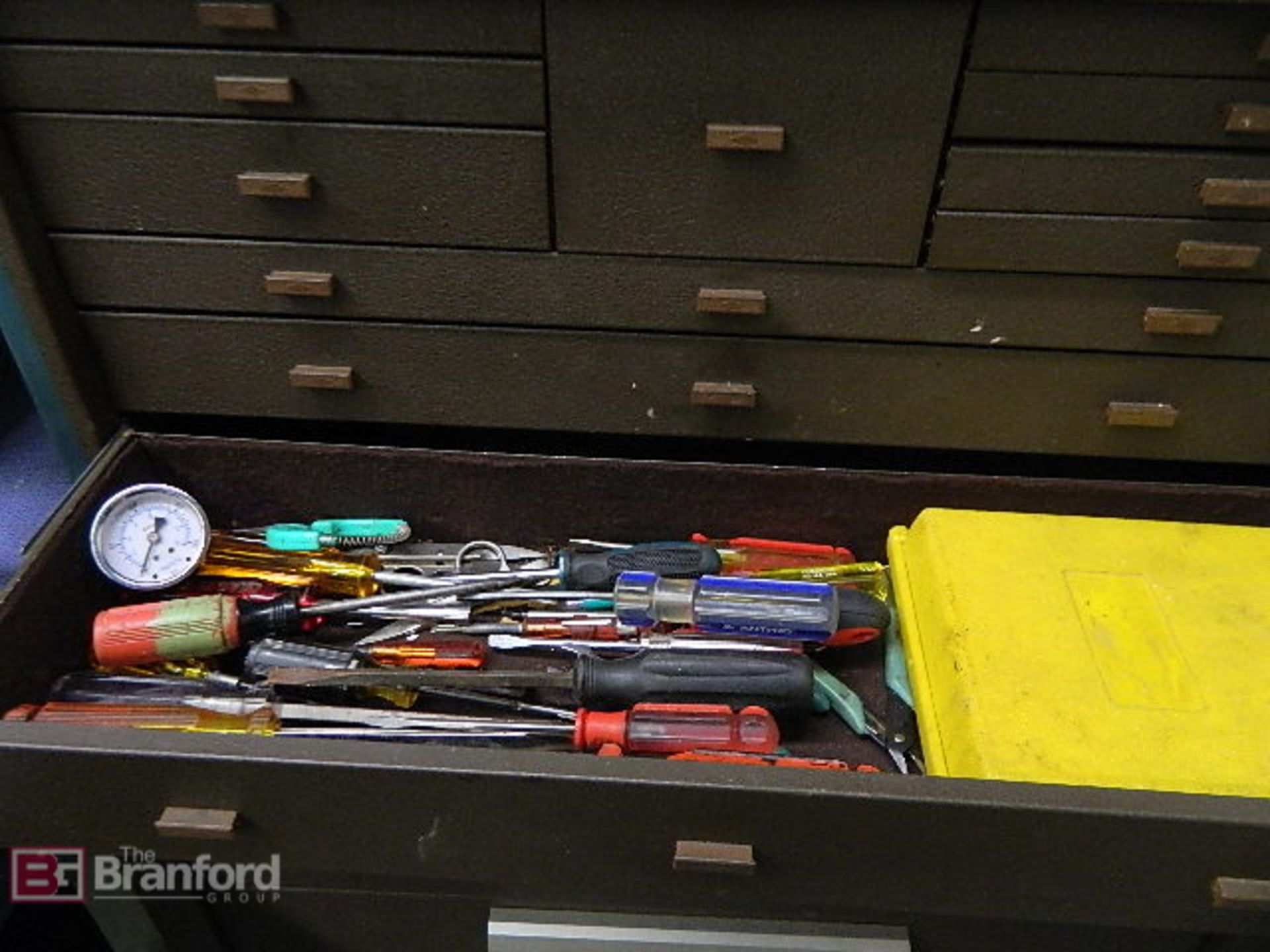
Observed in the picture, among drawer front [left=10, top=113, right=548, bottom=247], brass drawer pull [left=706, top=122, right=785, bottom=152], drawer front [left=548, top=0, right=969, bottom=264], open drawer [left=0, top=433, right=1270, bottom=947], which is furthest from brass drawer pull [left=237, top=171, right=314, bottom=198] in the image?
open drawer [left=0, top=433, right=1270, bottom=947]

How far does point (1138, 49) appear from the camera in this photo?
0.78 m

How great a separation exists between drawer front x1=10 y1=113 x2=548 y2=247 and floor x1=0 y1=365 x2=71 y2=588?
480mm

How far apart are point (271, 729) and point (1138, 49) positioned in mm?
872

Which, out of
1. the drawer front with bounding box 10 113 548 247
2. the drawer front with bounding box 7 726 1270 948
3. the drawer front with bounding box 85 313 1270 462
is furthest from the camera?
the drawer front with bounding box 85 313 1270 462

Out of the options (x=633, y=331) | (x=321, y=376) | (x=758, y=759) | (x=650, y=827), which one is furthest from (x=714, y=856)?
(x=321, y=376)

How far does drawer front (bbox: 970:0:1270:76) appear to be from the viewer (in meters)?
0.76

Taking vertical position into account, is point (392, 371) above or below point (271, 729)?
above

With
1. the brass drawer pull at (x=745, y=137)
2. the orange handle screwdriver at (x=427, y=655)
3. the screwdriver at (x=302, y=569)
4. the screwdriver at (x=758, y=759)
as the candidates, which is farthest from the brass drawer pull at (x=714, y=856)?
the brass drawer pull at (x=745, y=137)

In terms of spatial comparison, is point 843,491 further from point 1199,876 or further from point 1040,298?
point 1199,876

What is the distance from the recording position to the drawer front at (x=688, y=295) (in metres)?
0.91

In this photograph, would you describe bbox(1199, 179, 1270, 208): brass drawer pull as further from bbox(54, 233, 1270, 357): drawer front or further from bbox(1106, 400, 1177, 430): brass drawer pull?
bbox(1106, 400, 1177, 430): brass drawer pull

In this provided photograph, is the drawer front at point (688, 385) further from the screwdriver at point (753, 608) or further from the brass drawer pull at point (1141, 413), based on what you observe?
the screwdriver at point (753, 608)

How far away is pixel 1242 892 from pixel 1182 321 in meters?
0.50

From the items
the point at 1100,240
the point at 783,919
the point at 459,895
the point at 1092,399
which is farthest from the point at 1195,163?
the point at 459,895
